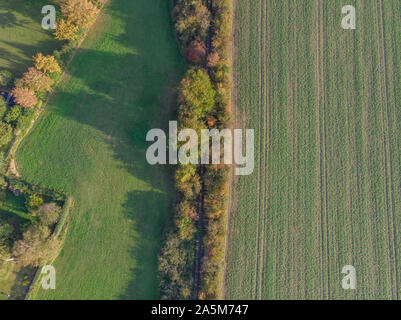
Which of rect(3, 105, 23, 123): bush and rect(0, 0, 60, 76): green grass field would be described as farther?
rect(0, 0, 60, 76): green grass field

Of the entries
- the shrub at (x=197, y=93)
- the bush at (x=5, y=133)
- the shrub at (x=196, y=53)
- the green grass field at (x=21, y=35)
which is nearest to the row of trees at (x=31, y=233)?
the bush at (x=5, y=133)

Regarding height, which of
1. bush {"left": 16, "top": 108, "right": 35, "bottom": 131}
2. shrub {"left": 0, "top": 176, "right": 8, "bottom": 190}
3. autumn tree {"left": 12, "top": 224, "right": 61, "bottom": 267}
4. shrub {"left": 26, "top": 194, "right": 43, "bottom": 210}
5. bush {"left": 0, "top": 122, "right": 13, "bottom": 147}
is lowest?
autumn tree {"left": 12, "top": 224, "right": 61, "bottom": 267}

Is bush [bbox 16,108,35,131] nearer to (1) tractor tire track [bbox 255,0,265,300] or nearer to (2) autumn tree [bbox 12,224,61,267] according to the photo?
(2) autumn tree [bbox 12,224,61,267]

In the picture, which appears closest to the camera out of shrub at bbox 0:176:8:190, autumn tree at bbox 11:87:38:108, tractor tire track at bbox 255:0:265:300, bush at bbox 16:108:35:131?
autumn tree at bbox 11:87:38:108

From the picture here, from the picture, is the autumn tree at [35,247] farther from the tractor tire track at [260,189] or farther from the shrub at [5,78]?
the tractor tire track at [260,189]

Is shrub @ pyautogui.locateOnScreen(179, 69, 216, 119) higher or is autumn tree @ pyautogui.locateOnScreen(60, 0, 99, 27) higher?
autumn tree @ pyautogui.locateOnScreen(60, 0, 99, 27)

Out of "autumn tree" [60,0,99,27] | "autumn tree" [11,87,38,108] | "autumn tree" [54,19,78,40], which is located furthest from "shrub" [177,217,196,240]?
"autumn tree" [60,0,99,27]
